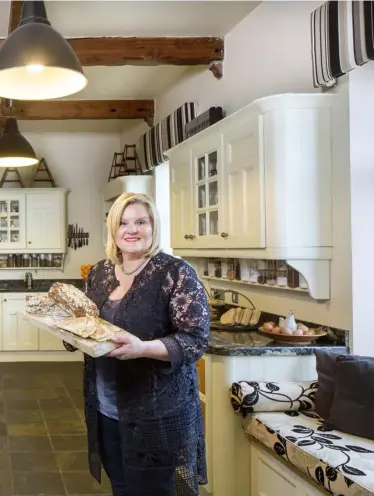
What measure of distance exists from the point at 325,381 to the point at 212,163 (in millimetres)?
1708

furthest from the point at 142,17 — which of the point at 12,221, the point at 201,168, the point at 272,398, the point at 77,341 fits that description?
the point at 12,221

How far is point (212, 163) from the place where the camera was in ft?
12.4

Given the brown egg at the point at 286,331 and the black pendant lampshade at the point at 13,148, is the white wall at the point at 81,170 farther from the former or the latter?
the brown egg at the point at 286,331

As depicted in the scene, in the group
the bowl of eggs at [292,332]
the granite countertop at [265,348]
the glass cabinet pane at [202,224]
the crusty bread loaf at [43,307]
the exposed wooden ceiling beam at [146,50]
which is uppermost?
the exposed wooden ceiling beam at [146,50]

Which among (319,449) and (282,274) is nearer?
(319,449)

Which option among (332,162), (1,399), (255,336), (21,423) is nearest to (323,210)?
(332,162)

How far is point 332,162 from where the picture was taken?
2922 millimetres

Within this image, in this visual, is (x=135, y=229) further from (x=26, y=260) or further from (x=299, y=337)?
(x=26, y=260)

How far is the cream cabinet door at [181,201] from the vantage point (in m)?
4.18

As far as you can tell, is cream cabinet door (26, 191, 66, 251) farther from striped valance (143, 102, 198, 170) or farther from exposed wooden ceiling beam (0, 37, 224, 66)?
exposed wooden ceiling beam (0, 37, 224, 66)

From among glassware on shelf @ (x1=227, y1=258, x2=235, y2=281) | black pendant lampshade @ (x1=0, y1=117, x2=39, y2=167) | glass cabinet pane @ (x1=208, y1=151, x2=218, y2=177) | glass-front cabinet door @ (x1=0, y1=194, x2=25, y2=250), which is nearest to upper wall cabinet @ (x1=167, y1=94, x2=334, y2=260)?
glass cabinet pane @ (x1=208, y1=151, x2=218, y2=177)

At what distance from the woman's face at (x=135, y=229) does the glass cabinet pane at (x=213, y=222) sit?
170cm

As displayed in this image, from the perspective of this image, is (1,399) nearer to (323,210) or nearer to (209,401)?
(209,401)

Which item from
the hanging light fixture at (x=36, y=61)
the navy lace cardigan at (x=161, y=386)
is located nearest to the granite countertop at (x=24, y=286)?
the hanging light fixture at (x=36, y=61)
